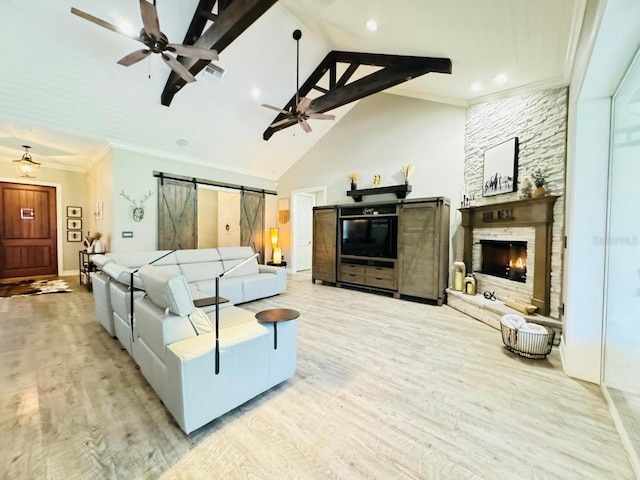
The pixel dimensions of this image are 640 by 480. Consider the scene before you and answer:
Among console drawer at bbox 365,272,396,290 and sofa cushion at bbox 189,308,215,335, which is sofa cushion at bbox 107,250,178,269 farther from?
console drawer at bbox 365,272,396,290

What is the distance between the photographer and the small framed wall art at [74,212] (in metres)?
6.91

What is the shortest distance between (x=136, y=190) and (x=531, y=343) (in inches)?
272

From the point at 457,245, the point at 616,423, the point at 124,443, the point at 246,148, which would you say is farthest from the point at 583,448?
the point at 246,148

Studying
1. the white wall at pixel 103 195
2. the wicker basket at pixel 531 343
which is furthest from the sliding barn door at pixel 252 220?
the wicker basket at pixel 531 343

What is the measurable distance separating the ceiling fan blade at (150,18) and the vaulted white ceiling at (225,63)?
1366 millimetres

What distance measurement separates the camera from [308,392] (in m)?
2.07

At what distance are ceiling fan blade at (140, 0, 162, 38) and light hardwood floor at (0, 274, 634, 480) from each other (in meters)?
3.26

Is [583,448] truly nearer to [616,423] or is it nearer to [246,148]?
[616,423]

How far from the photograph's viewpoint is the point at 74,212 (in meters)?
6.98

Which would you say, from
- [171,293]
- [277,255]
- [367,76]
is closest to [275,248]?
[277,255]

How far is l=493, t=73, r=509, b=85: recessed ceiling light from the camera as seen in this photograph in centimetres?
357

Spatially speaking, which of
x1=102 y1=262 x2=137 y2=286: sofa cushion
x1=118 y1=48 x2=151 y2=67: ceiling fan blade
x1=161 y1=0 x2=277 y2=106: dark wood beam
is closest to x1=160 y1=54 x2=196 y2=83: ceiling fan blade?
x1=118 y1=48 x2=151 y2=67: ceiling fan blade

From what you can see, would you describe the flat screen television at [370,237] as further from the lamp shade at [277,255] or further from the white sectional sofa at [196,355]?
the white sectional sofa at [196,355]

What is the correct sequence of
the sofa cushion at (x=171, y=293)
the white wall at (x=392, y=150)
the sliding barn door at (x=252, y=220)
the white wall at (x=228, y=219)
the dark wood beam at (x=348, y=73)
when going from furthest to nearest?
the white wall at (x=228, y=219) < the sliding barn door at (x=252, y=220) < the white wall at (x=392, y=150) < the dark wood beam at (x=348, y=73) < the sofa cushion at (x=171, y=293)
